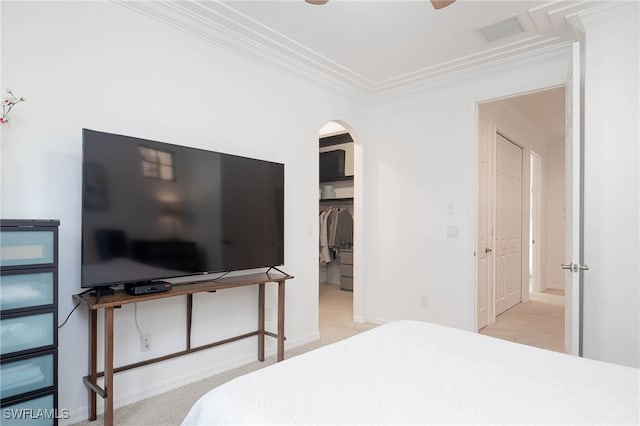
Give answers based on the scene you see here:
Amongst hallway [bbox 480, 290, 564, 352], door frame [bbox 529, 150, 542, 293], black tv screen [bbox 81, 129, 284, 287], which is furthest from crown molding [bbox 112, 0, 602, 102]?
door frame [bbox 529, 150, 542, 293]

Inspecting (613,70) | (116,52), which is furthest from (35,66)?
(613,70)

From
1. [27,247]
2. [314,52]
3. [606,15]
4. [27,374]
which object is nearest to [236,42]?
[314,52]

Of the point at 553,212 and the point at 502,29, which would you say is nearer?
the point at 502,29

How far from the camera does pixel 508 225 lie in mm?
4766

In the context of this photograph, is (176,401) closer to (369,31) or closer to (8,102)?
(8,102)

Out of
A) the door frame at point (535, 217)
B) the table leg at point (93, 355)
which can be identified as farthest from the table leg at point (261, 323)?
the door frame at point (535, 217)

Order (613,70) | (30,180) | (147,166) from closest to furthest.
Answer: (30,180) → (147,166) → (613,70)

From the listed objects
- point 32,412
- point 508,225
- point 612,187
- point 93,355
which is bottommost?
point 32,412

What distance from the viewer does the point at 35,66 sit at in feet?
6.34

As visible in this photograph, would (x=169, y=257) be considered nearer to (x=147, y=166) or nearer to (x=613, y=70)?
(x=147, y=166)

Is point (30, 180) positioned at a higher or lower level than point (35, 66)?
lower

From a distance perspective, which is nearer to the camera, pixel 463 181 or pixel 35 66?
pixel 35 66

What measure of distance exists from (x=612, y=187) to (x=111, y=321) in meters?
3.09

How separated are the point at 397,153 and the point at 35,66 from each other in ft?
10.3
